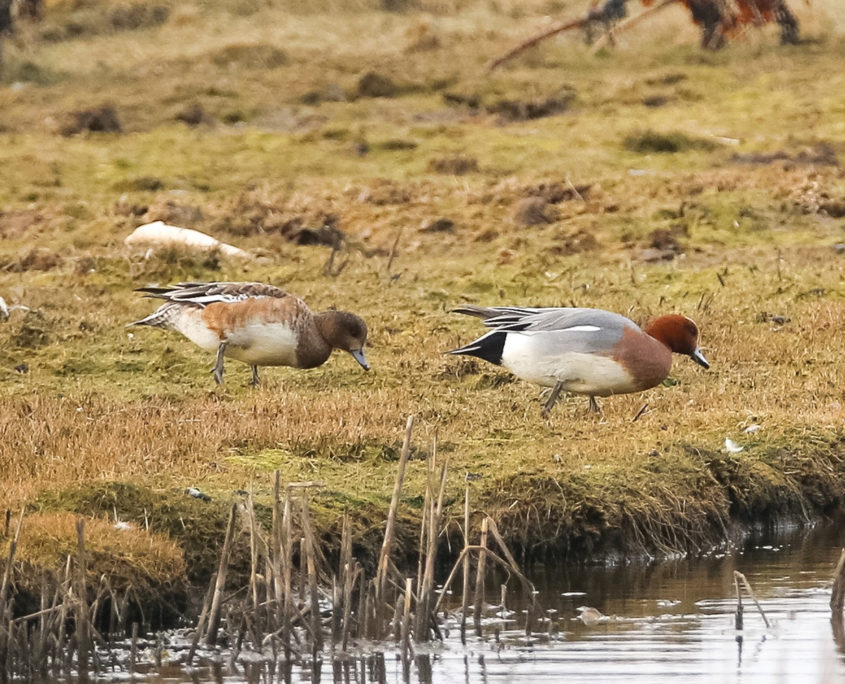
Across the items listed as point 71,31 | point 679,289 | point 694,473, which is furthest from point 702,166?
point 71,31

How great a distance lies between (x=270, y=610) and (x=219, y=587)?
273 mm

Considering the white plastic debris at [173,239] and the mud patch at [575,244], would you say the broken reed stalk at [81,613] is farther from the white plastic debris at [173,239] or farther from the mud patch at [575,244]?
the mud patch at [575,244]

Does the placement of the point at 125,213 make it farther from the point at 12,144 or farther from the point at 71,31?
the point at 71,31

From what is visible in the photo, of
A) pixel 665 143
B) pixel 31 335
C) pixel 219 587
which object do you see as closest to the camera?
pixel 219 587

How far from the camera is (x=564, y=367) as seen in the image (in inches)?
358

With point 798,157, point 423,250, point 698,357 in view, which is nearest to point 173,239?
point 423,250

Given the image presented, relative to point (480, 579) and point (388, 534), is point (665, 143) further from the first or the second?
point (388, 534)

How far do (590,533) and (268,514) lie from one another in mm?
1620

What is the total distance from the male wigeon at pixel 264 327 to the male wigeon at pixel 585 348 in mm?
1095

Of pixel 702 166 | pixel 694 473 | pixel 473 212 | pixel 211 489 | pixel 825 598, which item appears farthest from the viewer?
pixel 702 166

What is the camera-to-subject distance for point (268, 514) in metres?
7.61

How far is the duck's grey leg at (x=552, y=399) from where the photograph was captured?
30.5 feet

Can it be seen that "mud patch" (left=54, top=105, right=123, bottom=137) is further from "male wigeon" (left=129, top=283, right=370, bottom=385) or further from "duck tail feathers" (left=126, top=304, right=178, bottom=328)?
"male wigeon" (left=129, top=283, right=370, bottom=385)

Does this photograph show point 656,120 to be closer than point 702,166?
No
